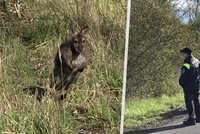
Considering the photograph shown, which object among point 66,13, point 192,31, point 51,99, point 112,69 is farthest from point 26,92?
point 192,31

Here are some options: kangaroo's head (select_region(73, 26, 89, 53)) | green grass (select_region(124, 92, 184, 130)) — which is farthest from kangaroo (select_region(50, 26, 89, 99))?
green grass (select_region(124, 92, 184, 130))

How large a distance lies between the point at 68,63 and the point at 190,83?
1.12m

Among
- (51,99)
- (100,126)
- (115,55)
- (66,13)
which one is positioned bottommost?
(100,126)

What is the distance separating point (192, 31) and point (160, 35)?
115 mm

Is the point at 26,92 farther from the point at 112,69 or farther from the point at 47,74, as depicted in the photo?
the point at 112,69

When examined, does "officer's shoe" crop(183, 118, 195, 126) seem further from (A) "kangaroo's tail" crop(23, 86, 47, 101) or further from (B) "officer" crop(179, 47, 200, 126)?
(A) "kangaroo's tail" crop(23, 86, 47, 101)

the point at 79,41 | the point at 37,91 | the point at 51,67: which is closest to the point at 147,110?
the point at 79,41

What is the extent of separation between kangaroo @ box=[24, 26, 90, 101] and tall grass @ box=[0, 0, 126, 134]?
97 millimetres

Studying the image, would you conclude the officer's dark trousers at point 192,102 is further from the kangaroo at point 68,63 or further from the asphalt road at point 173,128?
the kangaroo at point 68,63

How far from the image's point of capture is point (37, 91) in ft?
9.30

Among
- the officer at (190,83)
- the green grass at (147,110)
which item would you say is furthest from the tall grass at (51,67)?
the officer at (190,83)

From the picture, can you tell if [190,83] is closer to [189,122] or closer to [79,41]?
[189,122]

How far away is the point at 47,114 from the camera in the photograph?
102 inches

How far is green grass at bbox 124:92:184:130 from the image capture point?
1.70 m
